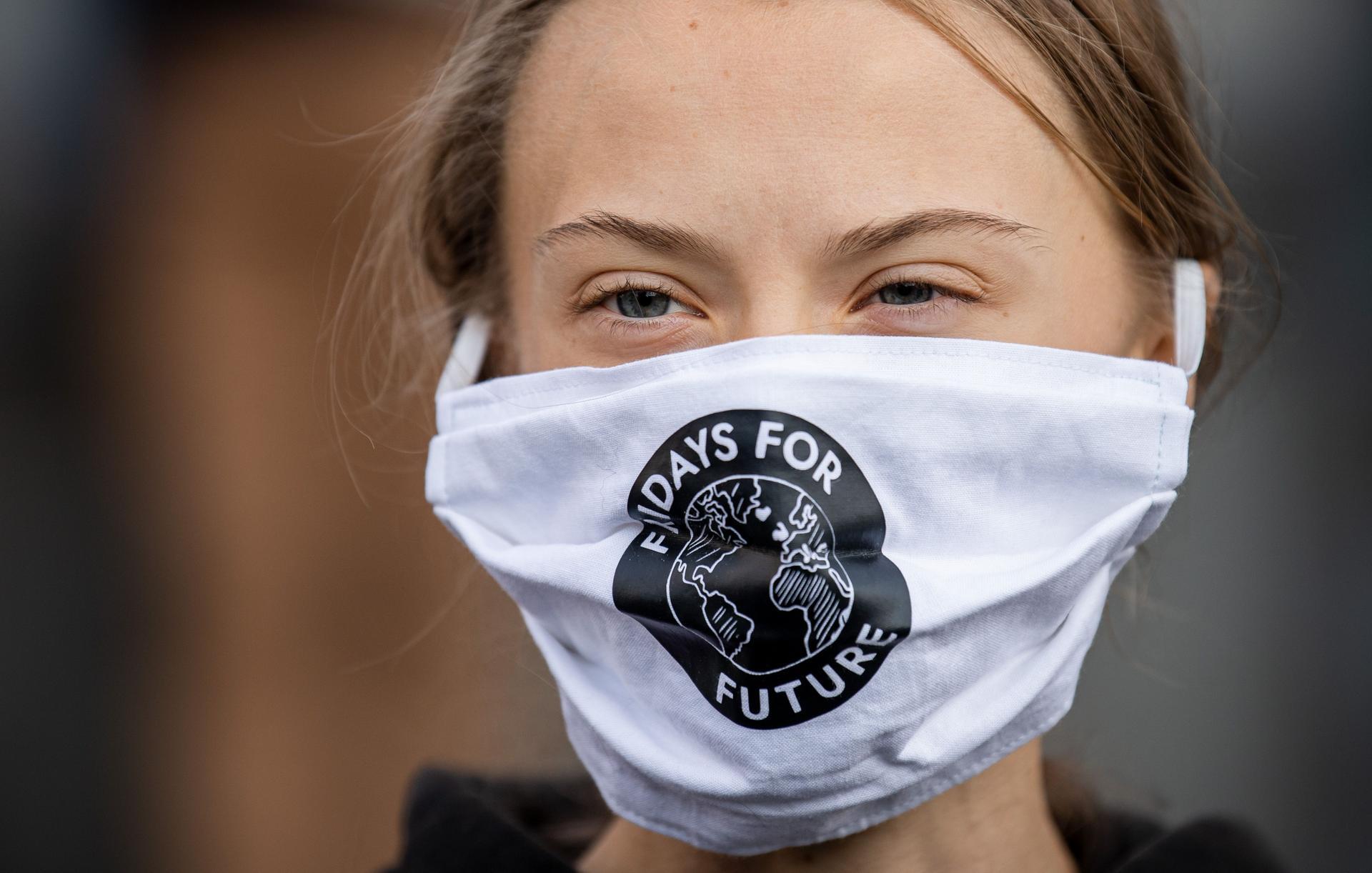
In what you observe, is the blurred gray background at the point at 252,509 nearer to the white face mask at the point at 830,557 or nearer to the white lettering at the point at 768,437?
the white face mask at the point at 830,557

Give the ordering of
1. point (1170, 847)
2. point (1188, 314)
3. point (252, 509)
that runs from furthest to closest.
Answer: point (252, 509) < point (1170, 847) < point (1188, 314)

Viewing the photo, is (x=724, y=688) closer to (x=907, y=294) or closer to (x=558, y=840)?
(x=907, y=294)

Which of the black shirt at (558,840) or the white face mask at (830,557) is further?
the black shirt at (558,840)

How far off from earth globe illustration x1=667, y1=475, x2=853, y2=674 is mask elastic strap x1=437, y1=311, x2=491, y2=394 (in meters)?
0.68

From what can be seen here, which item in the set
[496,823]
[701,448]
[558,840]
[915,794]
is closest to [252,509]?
[558,840]

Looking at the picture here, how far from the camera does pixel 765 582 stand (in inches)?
54.7

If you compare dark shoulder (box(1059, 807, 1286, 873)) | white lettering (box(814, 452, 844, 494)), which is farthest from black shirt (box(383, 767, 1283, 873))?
white lettering (box(814, 452, 844, 494))

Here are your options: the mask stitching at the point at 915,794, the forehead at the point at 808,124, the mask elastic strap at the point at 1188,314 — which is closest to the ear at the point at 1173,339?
the mask elastic strap at the point at 1188,314

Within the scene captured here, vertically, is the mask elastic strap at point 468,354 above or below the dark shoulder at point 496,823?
above

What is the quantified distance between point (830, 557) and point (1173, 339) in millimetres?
744

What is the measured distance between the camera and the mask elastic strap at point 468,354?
1960 mm

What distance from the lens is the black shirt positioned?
6.24 feet

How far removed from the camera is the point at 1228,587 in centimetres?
438

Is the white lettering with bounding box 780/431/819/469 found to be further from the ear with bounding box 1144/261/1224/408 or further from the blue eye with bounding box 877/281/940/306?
the ear with bounding box 1144/261/1224/408
